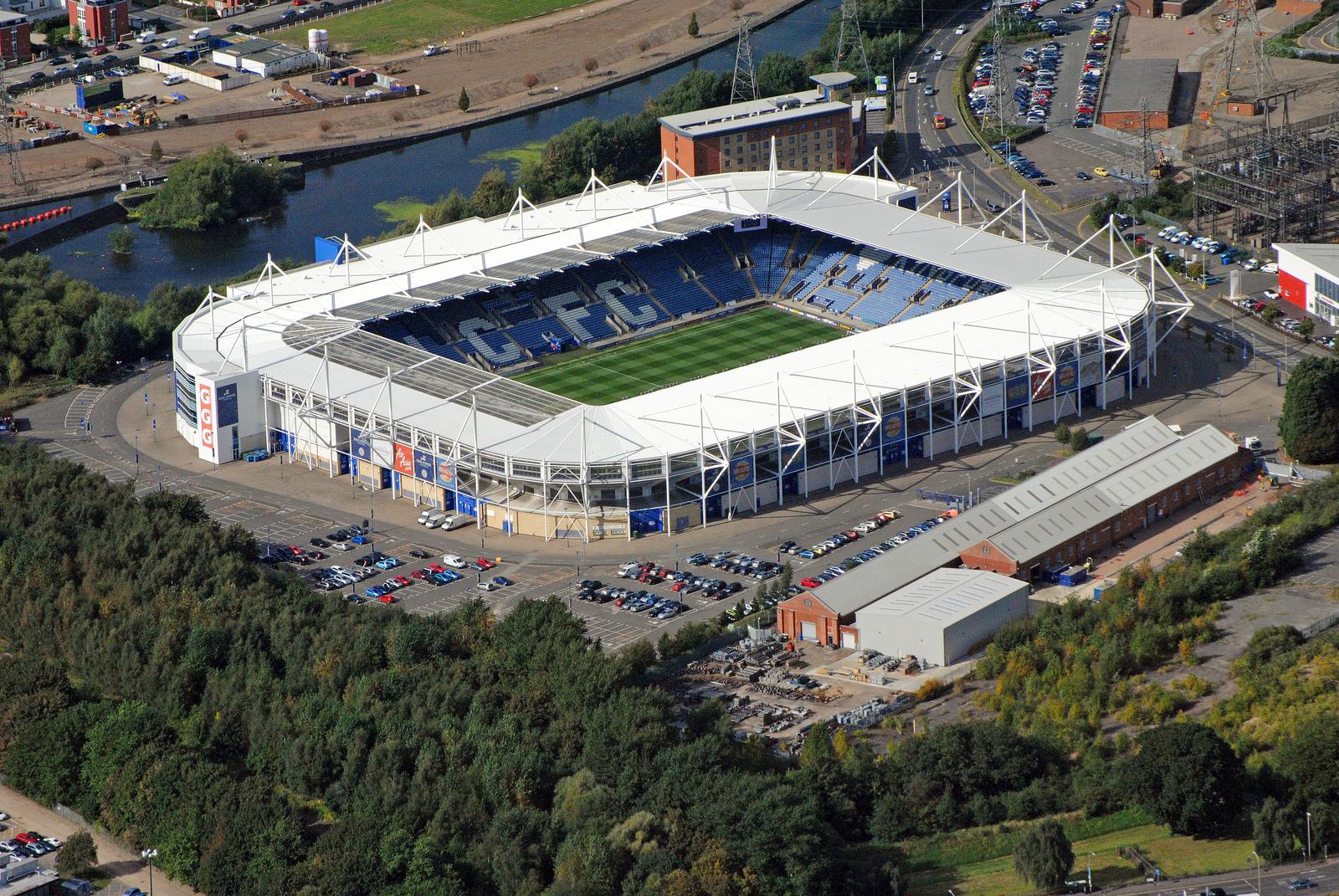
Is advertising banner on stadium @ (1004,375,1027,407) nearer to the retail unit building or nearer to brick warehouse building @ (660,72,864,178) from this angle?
the retail unit building

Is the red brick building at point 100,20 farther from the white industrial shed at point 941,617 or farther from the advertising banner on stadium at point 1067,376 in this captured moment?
the white industrial shed at point 941,617

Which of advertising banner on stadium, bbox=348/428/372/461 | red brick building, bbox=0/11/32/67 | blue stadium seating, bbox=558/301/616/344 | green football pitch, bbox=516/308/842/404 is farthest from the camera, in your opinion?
red brick building, bbox=0/11/32/67

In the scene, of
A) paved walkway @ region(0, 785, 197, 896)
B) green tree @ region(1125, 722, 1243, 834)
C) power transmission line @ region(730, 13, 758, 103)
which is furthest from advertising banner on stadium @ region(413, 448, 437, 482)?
power transmission line @ region(730, 13, 758, 103)

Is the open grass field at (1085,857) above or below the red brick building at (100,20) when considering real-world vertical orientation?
below

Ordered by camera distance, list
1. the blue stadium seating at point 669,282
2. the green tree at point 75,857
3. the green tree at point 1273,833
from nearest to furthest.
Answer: the green tree at point 1273,833 → the green tree at point 75,857 → the blue stadium seating at point 669,282

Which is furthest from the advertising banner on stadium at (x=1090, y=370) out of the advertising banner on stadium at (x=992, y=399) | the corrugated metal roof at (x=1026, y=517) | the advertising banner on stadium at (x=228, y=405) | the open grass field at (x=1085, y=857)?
the advertising banner on stadium at (x=228, y=405)

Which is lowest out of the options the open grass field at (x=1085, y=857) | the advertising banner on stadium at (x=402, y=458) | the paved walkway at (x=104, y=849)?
the paved walkway at (x=104, y=849)

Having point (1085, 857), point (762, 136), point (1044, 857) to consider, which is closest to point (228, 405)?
point (762, 136)
